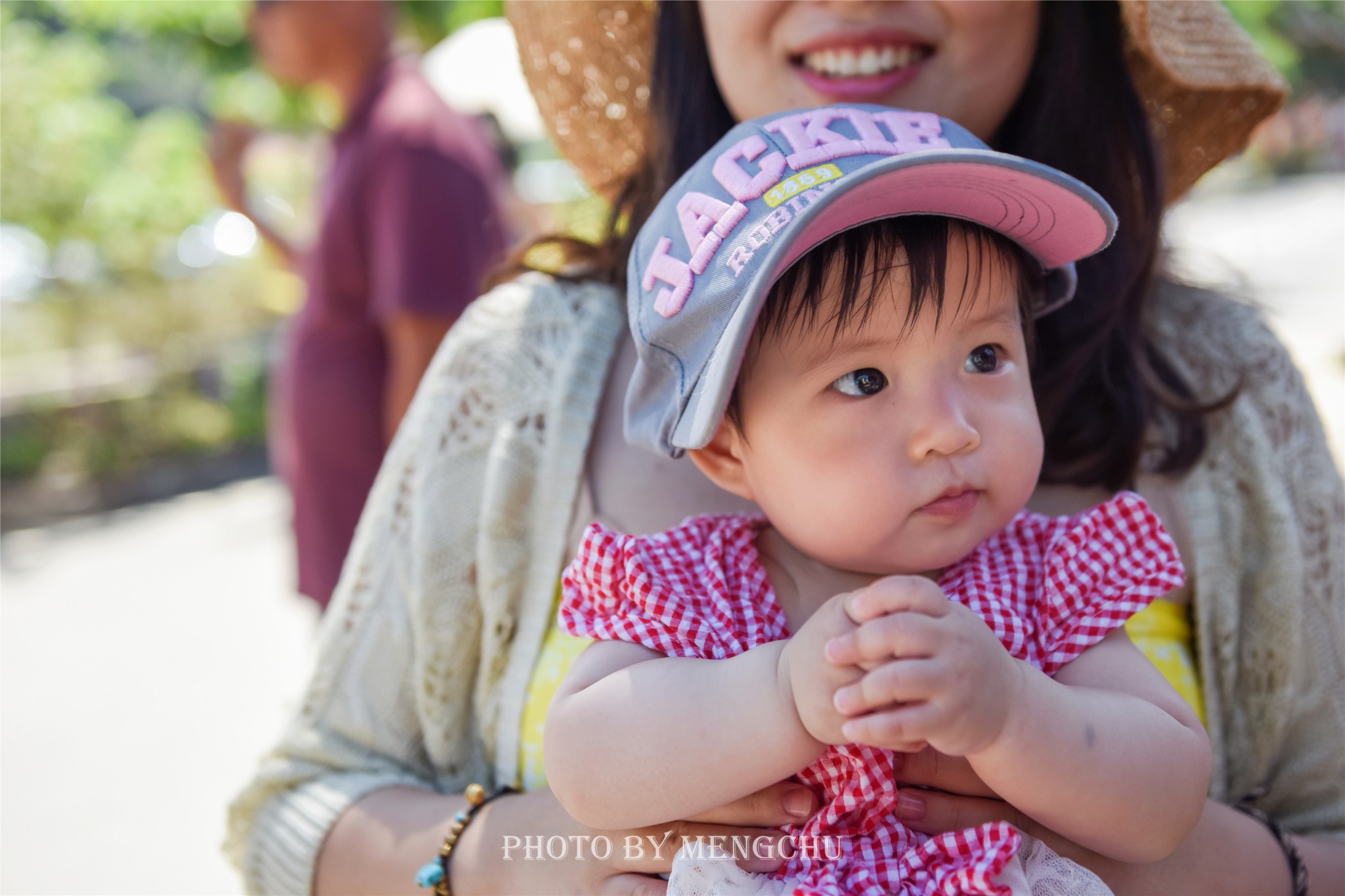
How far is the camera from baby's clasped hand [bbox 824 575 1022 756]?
978mm

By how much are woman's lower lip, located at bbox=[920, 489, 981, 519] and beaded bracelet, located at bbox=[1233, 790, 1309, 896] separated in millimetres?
636

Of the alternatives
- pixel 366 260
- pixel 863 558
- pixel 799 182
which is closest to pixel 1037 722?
pixel 863 558

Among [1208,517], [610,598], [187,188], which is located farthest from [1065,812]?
[187,188]

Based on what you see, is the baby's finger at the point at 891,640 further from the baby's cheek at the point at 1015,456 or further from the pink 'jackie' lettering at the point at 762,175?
the pink 'jackie' lettering at the point at 762,175

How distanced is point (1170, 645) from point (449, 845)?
1031mm

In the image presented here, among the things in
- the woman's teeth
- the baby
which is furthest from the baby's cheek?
the woman's teeth

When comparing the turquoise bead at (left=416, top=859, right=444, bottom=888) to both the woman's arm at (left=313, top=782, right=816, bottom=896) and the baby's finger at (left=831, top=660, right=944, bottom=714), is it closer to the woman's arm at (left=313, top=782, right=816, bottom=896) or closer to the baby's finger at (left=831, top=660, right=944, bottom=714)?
the woman's arm at (left=313, top=782, right=816, bottom=896)

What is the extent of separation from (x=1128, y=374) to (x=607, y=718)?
0.97 m

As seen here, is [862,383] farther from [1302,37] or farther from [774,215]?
[1302,37]

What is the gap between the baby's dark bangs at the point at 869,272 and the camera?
1.20 m

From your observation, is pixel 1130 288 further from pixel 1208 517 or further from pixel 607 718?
pixel 607 718

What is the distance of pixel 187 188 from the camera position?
9547 mm

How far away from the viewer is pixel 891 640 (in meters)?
0.99

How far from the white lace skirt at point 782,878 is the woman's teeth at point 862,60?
1.02 meters
